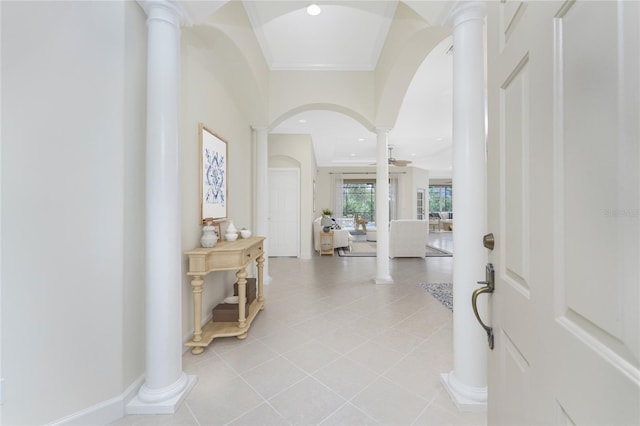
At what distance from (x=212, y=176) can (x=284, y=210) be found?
3.58 m

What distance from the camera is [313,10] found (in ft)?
8.41

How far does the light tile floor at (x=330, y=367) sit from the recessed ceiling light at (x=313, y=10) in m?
3.12

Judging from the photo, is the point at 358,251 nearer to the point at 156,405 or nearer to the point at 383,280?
the point at 383,280

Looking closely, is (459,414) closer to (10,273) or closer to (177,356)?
(177,356)

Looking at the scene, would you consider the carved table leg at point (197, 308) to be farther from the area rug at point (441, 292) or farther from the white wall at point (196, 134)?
the area rug at point (441, 292)

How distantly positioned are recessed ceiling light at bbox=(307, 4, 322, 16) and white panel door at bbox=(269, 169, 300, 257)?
147 inches

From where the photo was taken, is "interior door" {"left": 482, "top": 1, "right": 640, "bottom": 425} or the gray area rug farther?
the gray area rug

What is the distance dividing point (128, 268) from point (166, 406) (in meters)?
0.82

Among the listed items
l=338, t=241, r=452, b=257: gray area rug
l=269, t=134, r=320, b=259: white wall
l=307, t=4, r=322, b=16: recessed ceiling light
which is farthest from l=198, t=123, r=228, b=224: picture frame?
l=338, t=241, r=452, b=257: gray area rug

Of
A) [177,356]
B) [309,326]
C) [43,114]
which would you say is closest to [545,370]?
[177,356]

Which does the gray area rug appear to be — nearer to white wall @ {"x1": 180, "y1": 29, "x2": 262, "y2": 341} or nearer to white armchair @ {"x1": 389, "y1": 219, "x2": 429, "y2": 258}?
white armchair @ {"x1": 389, "y1": 219, "x2": 429, "y2": 258}

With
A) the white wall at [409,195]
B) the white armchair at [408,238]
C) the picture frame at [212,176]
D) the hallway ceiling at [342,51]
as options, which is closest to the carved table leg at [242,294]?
the picture frame at [212,176]

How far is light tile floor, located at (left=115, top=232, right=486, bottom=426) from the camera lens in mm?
1470

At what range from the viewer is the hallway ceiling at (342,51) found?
259 centimetres
